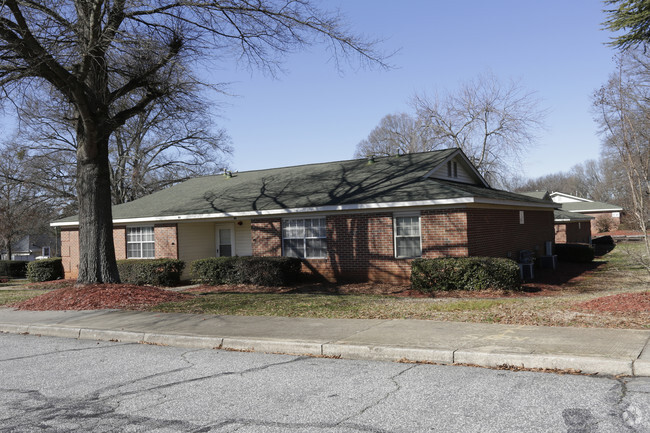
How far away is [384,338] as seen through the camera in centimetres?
795

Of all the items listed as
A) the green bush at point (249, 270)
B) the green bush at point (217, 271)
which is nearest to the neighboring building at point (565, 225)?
the green bush at point (249, 270)

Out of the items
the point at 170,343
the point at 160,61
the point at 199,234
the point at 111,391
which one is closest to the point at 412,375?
the point at 111,391

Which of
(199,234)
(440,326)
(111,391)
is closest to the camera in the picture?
(111,391)

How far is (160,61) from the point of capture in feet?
45.9

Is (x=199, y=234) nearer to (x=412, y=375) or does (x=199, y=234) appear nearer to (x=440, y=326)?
(x=440, y=326)

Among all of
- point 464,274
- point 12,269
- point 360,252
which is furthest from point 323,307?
point 12,269

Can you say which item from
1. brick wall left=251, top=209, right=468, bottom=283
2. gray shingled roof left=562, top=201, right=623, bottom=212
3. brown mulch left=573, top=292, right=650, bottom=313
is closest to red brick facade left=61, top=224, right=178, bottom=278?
brick wall left=251, top=209, right=468, bottom=283

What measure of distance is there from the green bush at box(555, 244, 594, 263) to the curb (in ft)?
70.4

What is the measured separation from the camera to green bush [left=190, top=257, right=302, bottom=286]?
17672 millimetres

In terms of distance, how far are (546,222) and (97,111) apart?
20063mm

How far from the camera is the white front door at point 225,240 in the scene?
22.5m

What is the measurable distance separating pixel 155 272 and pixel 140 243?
3.73m

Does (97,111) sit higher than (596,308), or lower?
higher

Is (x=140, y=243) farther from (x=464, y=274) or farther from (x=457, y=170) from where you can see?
(x=464, y=274)
